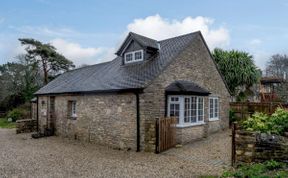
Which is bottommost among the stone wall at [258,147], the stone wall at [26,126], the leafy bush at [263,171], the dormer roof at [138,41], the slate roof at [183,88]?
the stone wall at [26,126]

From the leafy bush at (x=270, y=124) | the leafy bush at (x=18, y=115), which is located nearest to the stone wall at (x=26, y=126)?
the leafy bush at (x=18, y=115)

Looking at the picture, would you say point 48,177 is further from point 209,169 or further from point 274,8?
point 274,8

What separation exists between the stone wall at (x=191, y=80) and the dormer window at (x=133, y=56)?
2674 mm

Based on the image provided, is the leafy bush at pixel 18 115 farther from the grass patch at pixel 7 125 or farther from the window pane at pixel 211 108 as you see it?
the window pane at pixel 211 108

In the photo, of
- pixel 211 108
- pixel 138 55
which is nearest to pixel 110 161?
pixel 138 55

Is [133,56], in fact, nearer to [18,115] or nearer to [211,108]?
[211,108]

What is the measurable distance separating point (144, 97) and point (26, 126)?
14612 mm

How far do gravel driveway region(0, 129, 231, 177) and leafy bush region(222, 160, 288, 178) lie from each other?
0.89m

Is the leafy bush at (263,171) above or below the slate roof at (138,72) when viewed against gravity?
below

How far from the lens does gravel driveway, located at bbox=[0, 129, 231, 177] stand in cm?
855

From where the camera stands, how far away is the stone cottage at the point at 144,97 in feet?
40.7

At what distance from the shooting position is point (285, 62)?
49.5 m

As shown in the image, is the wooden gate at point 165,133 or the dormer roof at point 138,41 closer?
the wooden gate at point 165,133

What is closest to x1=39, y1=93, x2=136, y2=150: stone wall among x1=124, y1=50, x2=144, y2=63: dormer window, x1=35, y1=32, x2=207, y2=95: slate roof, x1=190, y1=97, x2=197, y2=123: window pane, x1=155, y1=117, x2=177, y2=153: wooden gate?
x1=35, y1=32, x2=207, y2=95: slate roof
